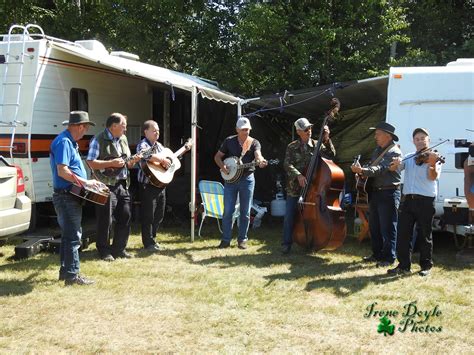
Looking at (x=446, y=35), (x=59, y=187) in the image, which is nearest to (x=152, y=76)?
(x=59, y=187)

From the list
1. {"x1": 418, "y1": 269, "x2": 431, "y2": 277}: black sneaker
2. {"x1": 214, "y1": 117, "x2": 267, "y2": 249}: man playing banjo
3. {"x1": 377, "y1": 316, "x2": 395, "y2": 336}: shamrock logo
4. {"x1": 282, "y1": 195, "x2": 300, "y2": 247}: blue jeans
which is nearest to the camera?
{"x1": 377, "y1": 316, "x2": 395, "y2": 336}: shamrock logo

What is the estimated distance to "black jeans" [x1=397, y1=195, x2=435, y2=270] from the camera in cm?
553

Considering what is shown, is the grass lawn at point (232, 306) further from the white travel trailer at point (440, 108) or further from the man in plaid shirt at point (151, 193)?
the white travel trailer at point (440, 108)

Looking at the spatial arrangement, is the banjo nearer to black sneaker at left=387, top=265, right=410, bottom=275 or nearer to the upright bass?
the upright bass

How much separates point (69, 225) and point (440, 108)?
4.69 metres

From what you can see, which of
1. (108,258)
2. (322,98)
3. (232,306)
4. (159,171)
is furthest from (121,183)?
(322,98)

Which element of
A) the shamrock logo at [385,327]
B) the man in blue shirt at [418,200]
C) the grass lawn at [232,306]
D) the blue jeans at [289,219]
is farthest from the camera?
the blue jeans at [289,219]

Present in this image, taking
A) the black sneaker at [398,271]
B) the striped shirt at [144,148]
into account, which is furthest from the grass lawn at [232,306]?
the striped shirt at [144,148]

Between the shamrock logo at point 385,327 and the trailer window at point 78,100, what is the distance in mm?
5640

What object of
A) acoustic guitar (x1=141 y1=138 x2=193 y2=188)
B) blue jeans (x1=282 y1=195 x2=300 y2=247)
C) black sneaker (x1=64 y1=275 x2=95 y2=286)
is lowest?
black sneaker (x1=64 y1=275 x2=95 y2=286)

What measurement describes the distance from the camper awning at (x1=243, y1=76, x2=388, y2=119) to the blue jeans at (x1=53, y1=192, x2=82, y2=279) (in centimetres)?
400

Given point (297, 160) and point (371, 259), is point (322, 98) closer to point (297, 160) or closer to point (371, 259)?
point (297, 160)

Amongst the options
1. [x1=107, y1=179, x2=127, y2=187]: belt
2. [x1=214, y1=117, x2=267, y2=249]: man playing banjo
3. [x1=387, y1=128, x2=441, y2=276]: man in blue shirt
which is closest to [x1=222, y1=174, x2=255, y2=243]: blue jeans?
[x1=214, y1=117, x2=267, y2=249]: man playing banjo

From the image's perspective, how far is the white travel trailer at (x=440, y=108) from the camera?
21.7ft
